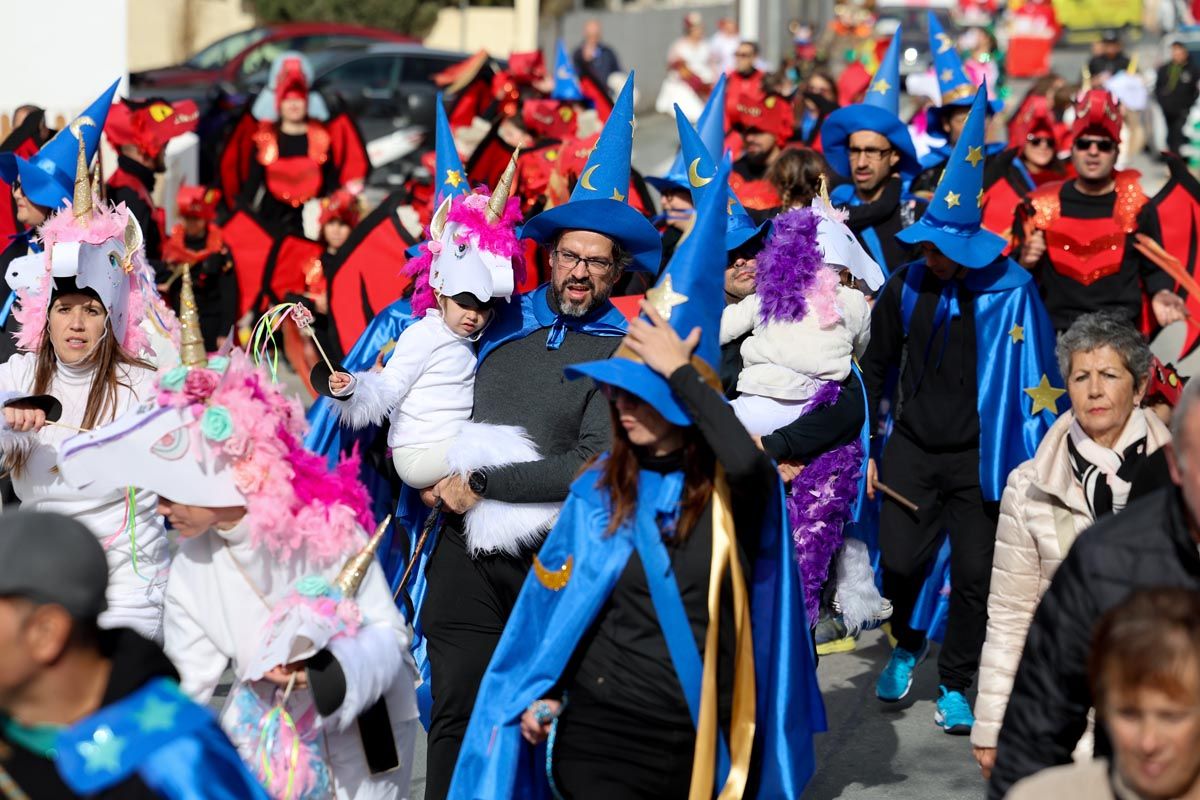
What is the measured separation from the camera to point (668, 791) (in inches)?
188

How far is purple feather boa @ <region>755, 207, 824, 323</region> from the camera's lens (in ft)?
22.3

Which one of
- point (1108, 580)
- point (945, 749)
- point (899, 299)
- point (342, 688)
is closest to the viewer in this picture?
point (1108, 580)

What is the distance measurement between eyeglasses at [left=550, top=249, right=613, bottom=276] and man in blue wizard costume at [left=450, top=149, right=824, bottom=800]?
1.33m

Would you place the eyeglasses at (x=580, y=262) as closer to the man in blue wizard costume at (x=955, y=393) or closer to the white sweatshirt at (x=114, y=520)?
the white sweatshirt at (x=114, y=520)

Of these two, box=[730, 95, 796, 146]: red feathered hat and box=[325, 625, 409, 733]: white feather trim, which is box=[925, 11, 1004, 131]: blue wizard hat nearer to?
box=[730, 95, 796, 146]: red feathered hat

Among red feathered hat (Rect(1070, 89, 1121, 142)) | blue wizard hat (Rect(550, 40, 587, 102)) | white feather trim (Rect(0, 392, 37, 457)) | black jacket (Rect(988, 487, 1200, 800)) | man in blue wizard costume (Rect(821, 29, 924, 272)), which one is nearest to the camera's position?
black jacket (Rect(988, 487, 1200, 800))

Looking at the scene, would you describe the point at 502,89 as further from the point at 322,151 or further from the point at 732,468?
the point at 732,468

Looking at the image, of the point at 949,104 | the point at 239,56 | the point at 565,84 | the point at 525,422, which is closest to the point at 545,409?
the point at 525,422

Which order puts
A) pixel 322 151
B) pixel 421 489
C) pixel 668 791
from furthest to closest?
pixel 322 151 → pixel 421 489 → pixel 668 791

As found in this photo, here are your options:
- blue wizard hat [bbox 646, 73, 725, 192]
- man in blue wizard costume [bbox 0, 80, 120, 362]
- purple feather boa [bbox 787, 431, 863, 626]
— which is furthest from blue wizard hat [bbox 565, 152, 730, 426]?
blue wizard hat [bbox 646, 73, 725, 192]

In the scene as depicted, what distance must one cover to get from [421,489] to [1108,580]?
306cm

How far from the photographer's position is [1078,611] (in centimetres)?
369

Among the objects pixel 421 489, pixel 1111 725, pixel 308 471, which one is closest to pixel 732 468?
pixel 308 471

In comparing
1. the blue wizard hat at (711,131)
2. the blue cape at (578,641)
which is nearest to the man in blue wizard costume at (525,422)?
the blue cape at (578,641)
